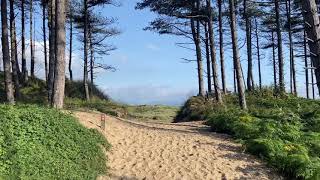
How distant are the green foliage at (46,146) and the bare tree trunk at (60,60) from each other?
3.21 m

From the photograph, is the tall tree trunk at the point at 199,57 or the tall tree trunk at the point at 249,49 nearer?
the tall tree trunk at the point at 199,57

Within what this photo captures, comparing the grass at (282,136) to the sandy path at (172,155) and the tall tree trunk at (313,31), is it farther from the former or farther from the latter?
the tall tree trunk at (313,31)

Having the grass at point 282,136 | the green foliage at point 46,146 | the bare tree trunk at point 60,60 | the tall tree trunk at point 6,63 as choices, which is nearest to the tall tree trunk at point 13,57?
the tall tree trunk at point 6,63

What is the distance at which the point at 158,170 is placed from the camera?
13047 millimetres

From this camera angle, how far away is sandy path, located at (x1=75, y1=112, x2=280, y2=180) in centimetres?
1293

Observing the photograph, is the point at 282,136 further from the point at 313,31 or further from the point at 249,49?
the point at 249,49

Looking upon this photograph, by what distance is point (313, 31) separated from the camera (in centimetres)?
879

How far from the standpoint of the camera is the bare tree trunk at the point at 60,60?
17.3 m

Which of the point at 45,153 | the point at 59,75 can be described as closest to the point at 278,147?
the point at 45,153

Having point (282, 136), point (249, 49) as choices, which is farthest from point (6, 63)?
point (249, 49)

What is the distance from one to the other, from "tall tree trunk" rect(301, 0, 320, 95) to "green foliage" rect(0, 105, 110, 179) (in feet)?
18.3

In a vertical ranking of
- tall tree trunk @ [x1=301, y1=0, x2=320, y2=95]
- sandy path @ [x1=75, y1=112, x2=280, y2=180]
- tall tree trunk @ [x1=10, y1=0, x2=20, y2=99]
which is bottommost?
sandy path @ [x1=75, y1=112, x2=280, y2=180]

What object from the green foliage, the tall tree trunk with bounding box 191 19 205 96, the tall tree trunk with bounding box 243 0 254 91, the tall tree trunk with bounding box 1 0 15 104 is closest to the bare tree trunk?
the tall tree trunk with bounding box 1 0 15 104

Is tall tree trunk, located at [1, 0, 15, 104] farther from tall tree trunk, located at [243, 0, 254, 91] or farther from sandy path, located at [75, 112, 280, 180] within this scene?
tall tree trunk, located at [243, 0, 254, 91]
